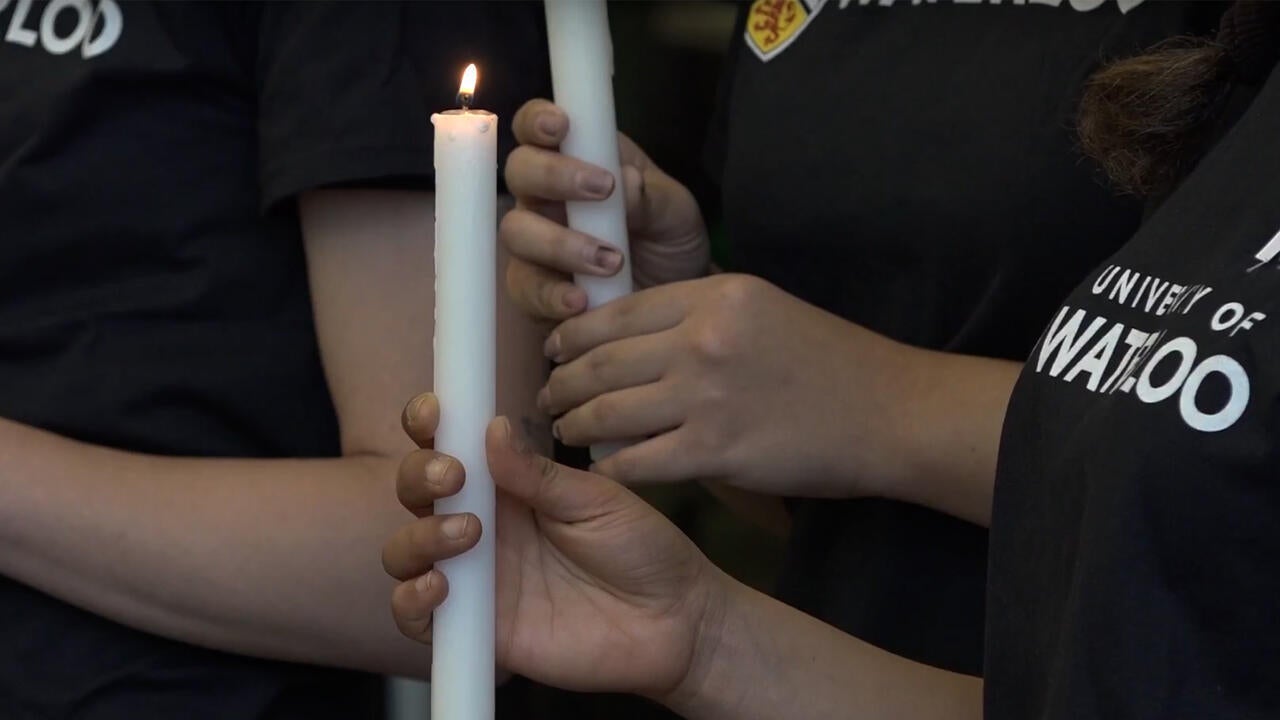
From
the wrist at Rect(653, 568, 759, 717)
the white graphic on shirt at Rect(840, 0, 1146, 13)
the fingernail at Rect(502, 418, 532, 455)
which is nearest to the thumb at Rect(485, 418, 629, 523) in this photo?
the fingernail at Rect(502, 418, 532, 455)

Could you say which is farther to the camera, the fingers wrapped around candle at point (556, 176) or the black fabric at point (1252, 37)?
the fingers wrapped around candle at point (556, 176)

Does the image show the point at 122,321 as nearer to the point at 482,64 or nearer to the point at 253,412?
the point at 253,412

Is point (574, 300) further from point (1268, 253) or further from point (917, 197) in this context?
point (1268, 253)

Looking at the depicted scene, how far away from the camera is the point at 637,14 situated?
5.73ft

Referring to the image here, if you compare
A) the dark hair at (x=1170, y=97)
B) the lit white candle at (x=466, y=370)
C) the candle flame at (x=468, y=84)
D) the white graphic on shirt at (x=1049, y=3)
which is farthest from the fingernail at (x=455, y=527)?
the white graphic on shirt at (x=1049, y=3)

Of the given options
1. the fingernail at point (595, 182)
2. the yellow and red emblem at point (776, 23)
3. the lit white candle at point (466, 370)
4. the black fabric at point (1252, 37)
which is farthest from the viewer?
the yellow and red emblem at point (776, 23)

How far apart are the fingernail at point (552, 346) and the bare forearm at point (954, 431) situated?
22 cm

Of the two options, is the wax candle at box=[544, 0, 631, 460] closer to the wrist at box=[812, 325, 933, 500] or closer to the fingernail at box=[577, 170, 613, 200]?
the fingernail at box=[577, 170, 613, 200]

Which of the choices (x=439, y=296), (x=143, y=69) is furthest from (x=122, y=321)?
(x=439, y=296)

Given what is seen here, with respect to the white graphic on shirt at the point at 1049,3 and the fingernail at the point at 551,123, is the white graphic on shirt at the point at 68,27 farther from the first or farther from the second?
the white graphic on shirt at the point at 1049,3

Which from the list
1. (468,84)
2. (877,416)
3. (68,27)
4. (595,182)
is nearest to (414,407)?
(468,84)

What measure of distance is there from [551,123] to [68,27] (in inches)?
14.0

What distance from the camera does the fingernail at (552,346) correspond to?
929 millimetres

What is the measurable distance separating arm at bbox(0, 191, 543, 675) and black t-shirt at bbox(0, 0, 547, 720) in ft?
0.13
